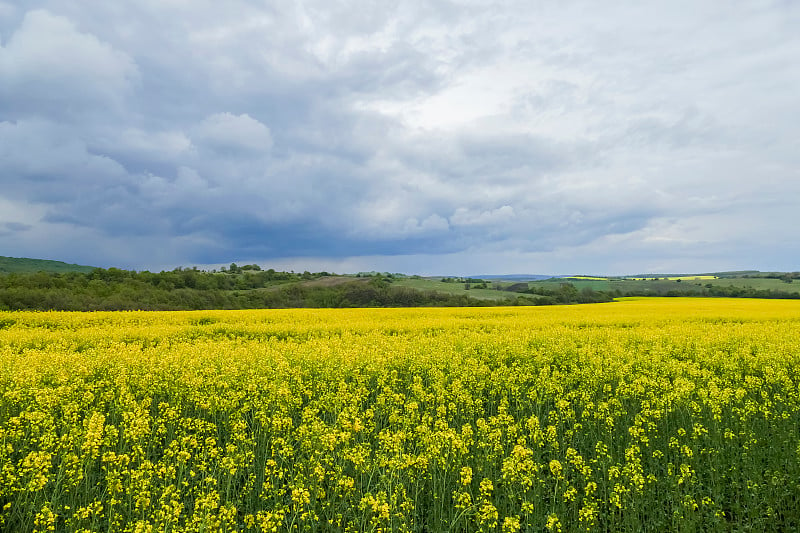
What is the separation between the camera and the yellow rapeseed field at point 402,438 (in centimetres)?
518

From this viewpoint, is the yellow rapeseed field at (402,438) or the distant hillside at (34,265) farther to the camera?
the distant hillside at (34,265)

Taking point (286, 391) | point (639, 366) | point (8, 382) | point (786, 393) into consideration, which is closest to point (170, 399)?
point (286, 391)

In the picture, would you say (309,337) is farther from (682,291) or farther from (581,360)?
(682,291)

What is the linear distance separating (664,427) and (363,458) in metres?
6.48

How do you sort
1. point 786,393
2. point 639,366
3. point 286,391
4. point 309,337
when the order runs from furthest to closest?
1. point 309,337
2. point 639,366
3. point 786,393
4. point 286,391

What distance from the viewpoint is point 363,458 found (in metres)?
5.45

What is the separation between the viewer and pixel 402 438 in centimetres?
577

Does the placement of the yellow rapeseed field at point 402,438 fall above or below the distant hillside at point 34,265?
below

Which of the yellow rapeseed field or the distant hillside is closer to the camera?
the yellow rapeseed field

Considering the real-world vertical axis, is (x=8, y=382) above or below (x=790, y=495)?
above

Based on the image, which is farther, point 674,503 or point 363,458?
point 674,503

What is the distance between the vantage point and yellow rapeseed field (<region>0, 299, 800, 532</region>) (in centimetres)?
518

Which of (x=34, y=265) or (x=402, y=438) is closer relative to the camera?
(x=402, y=438)

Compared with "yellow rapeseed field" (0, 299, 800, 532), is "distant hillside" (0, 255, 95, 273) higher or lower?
higher
